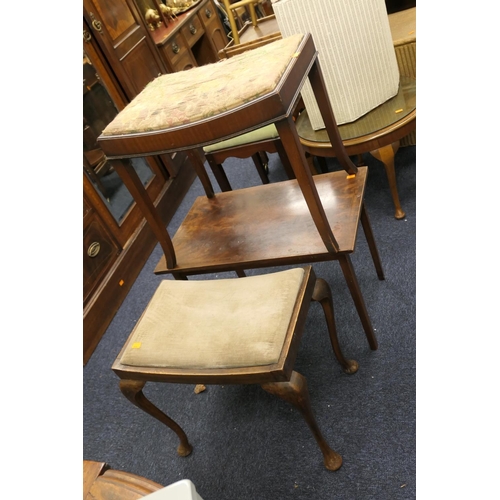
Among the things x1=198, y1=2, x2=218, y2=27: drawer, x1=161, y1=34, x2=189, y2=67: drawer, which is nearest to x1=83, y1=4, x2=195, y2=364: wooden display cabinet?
x1=161, y1=34, x2=189, y2=67: drawer

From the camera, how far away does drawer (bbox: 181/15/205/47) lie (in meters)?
3.19

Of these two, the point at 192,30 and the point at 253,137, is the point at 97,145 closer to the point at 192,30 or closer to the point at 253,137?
the point at 253,137

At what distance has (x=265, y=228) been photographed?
146 cm

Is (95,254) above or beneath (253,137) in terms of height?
beneath

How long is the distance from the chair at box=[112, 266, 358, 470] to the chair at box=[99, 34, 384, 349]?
127mm

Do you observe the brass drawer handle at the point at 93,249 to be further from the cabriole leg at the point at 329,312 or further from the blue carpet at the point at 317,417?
the cabriole leg at the point at 329,312

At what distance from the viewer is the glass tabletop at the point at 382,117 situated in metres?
1.78

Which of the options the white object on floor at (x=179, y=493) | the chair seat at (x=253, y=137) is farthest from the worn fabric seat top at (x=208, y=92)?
the white object on floor at (x=179, y=493)

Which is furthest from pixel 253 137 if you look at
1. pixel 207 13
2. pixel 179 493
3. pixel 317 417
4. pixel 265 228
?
pixel 207 13

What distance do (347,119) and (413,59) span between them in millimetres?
496

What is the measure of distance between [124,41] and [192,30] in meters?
0.98

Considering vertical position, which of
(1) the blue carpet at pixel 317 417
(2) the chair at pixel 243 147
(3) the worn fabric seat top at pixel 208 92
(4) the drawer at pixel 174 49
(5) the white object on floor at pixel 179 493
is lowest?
(1) the blue carpet at pixel 317 417

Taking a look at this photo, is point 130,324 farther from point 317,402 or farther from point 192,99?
point 192,99

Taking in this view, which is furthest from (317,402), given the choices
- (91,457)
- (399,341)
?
(91,457)
